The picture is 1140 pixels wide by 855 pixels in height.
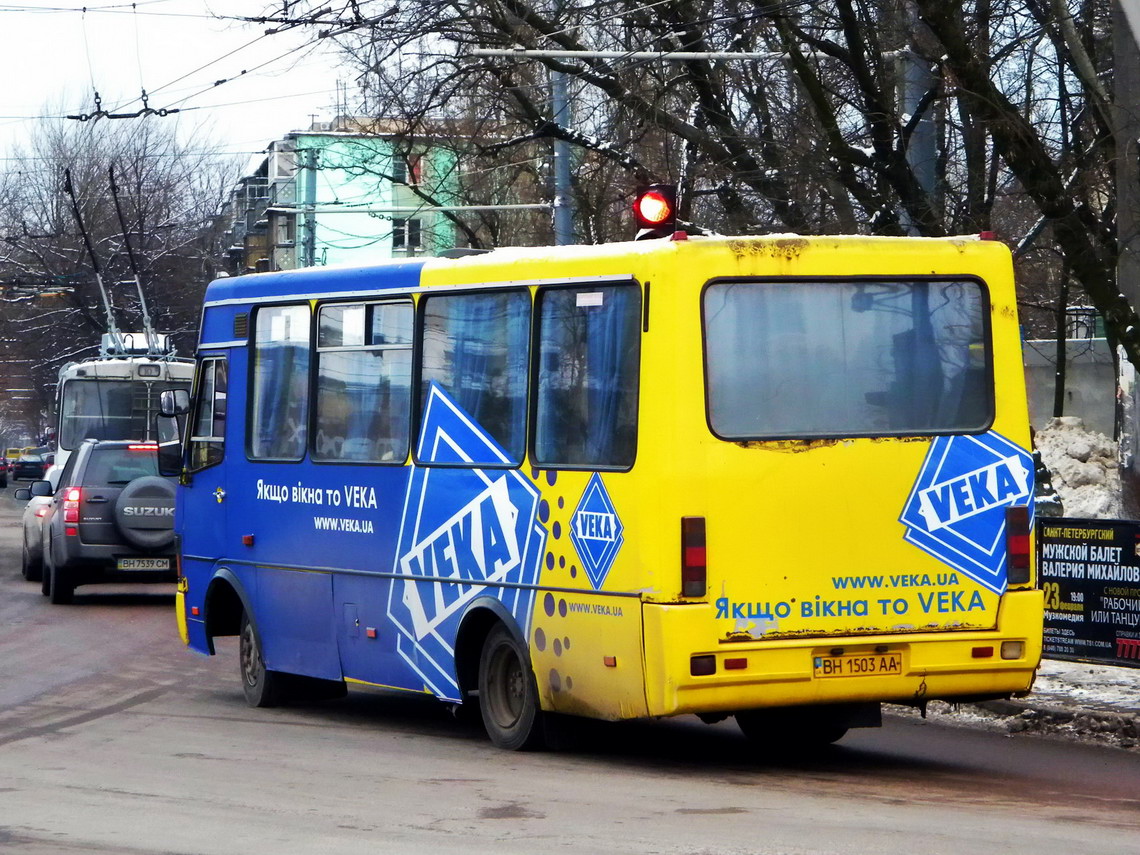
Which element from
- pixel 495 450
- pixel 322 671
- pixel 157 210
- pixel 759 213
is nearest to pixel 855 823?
pixel 495 450

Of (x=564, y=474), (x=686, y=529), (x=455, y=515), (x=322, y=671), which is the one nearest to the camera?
(x=686, y=529)

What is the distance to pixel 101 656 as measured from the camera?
1573cm

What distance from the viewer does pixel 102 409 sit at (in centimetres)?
3384

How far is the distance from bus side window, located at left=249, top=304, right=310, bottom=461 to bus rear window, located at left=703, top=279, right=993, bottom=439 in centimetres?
357

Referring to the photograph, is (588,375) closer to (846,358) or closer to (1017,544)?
(846,358)

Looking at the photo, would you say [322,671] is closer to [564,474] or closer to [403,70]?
[564,474]

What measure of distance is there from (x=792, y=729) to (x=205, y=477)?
471cm

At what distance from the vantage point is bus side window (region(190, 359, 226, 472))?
42.4 feet

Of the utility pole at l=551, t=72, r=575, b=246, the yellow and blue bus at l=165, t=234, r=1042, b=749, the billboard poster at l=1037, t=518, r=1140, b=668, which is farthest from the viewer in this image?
the utility pole at l=551, t=72, r=575, b=246

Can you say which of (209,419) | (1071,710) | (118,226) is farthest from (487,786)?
(118,226)

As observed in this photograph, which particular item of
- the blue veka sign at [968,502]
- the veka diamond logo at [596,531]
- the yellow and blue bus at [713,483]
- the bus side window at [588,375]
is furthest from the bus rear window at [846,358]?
the veka diamond logo at [596,531]

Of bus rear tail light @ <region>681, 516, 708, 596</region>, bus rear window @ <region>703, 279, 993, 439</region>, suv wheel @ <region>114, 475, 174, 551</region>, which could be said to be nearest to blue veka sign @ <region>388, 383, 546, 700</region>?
bus rear tail light @ <region>681, 516, 708, 596</region>

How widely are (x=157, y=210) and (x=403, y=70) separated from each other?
133ft

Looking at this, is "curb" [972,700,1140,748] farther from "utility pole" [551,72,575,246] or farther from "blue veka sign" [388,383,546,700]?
"utility pole" [551,72,575,246]
